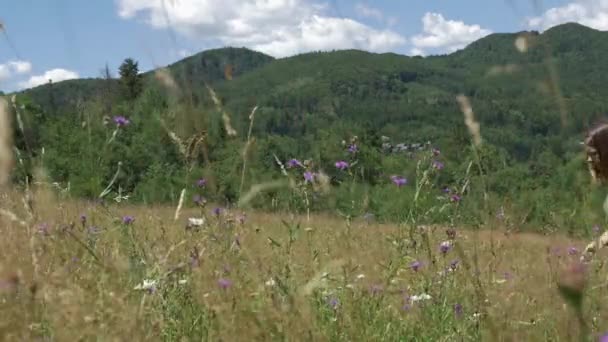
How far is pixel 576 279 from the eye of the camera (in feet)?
1.73

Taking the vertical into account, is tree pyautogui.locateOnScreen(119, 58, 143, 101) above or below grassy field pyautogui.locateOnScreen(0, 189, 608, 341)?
above

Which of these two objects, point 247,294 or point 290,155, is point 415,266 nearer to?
point 247,294

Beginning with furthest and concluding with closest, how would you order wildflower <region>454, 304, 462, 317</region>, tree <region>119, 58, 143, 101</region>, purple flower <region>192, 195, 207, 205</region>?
tree <region>119, 58, 143, 101</region>, purple flower <region>192, 195, 207, 205</region>, wildflower <region>454, 304, 462, 317</region>

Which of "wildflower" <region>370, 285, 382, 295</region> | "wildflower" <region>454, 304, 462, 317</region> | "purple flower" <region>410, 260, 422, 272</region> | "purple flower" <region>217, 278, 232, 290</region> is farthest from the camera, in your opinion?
"purple flower" <region>410, 260, 422, 272</region>

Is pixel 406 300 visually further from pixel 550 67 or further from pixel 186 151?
pixel 550 67

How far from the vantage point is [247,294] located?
1749mm

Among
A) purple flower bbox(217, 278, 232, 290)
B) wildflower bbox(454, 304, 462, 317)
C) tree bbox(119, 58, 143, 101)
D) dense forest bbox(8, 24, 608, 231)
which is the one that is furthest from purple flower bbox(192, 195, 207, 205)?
tree bbox(119, 58, 143, 101)

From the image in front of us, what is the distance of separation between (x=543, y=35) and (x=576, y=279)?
919mm

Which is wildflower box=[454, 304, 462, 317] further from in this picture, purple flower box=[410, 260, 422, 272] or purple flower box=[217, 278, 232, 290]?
purple flower box=[217, 278, 232, 290]

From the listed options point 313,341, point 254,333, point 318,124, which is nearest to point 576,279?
point 313,341

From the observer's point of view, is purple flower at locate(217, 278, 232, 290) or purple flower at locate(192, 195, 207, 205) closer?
purple flower at locate(217, 278, 232, 290)

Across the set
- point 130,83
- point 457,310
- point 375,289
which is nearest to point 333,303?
point 375,289

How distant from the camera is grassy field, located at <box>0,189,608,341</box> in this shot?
1268mm

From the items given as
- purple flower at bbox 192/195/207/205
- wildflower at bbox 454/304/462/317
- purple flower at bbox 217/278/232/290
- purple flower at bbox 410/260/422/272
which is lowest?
wildflower at bbox 454/304/462/317
